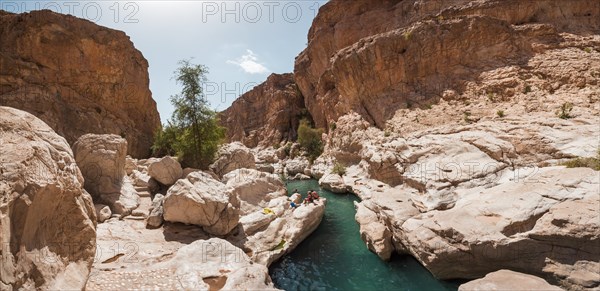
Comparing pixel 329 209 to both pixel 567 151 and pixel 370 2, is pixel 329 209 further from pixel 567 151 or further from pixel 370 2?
pixel 370 2

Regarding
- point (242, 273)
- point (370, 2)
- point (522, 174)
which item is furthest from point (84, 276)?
point (370, 2)

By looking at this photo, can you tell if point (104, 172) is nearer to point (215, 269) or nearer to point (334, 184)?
point (215, 269)

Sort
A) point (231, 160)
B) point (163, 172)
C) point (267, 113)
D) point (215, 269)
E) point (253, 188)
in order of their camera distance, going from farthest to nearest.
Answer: point (267, 113), point (231, 160), point (253, 188), point (163, 172), point (215, 269)

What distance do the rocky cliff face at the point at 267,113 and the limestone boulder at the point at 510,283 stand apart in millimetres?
53848

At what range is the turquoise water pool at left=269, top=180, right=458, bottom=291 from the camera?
9.74 m

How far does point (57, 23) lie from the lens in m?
26.9

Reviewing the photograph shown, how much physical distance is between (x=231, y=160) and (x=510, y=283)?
21.5 metres

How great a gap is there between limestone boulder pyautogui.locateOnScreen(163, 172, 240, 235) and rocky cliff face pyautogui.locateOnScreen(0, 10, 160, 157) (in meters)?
20.0

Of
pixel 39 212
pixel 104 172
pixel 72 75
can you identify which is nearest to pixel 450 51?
pixel 104 172

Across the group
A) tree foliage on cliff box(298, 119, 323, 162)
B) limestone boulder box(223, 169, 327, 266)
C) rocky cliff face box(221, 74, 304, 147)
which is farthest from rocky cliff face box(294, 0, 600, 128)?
rocky cliff face box(221, 74, 304, 147)

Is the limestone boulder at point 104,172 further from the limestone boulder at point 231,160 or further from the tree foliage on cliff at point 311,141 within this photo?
the tree foliage on cliff at point 311,141

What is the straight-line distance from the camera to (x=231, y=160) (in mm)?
24922

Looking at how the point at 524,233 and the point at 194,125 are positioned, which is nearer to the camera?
the point at 524,233

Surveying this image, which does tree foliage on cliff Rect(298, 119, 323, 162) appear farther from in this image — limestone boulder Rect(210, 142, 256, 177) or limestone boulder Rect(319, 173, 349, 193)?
limestone boulder Rect(210, 142, 256, 177)
